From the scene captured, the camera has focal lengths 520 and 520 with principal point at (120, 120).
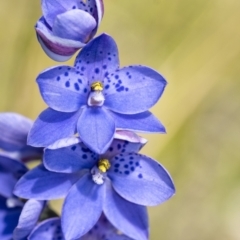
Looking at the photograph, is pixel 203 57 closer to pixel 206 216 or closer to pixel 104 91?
pixel 206 216

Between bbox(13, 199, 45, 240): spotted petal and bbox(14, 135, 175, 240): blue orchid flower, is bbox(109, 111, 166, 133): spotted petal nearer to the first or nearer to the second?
bbox(14, 135, 175, 240): blue orchid flower

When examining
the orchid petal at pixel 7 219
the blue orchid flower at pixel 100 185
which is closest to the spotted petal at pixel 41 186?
the blue orchid flower at pixel 100 185

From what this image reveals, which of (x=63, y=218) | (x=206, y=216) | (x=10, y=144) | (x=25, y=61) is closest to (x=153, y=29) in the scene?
(x=25, y=61)

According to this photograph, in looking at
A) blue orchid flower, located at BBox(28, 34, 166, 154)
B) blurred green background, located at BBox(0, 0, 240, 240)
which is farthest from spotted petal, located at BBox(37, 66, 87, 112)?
blurred green background, located at BBox(0, 0, 240, 240)

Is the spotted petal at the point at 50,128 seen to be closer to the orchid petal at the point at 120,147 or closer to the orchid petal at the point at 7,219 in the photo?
the orchid petal at the point at 120,147

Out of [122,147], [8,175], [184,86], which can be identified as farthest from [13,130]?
[184,86]

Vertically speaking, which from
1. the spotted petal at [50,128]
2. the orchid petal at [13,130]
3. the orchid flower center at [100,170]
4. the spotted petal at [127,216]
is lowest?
the orchid petal at [13,130]
